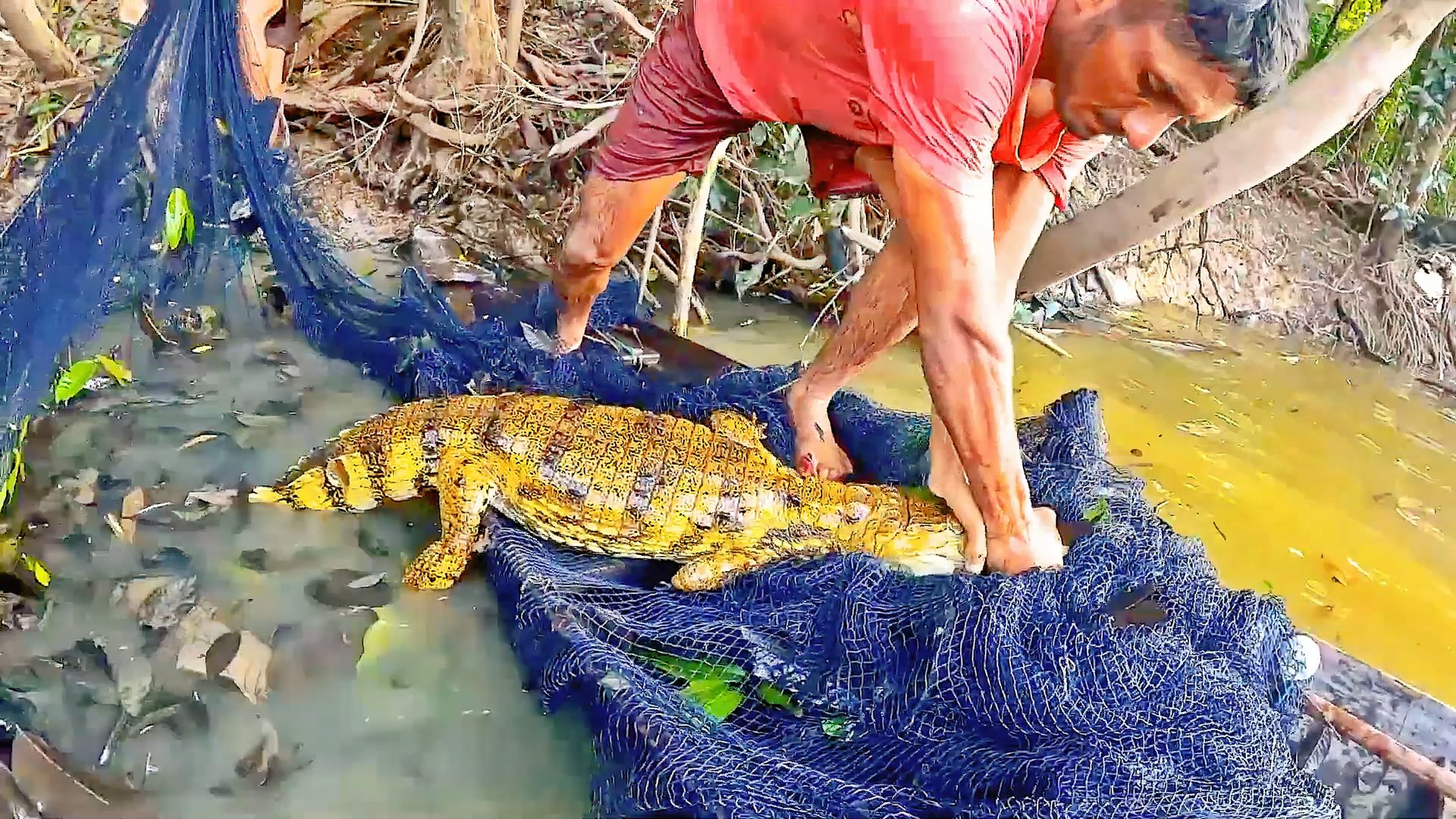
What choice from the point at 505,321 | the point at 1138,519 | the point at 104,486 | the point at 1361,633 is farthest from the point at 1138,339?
the point at 104,486

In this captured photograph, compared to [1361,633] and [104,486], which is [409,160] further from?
[1361,633]

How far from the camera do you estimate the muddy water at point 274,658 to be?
1.60 metres

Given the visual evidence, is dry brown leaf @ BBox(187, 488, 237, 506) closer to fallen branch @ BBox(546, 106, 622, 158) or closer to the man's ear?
the man's ear

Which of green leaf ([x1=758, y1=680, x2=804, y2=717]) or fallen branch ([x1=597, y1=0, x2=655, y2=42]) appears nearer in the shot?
green leaf ([x1=758, y1=680, x2=804, y2=717])

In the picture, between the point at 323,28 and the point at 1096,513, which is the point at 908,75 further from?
the point at 323,28

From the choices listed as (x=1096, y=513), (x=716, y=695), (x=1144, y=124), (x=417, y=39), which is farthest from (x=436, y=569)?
(x=417, y=39)

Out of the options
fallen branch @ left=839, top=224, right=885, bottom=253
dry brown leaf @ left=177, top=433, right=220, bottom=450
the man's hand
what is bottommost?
dry brown leaf @ left=177, top=433, right=220, bottom=450

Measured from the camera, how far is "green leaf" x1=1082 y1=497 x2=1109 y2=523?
6.82ft

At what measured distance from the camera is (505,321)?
2.97m

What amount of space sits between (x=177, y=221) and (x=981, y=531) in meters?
2.16

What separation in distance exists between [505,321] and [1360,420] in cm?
404

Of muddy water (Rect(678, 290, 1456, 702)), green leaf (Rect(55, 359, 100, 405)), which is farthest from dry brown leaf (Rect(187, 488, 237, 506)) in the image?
muddy water (Rect(678, 290, 1456, 702))

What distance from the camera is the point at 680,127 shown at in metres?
2.16

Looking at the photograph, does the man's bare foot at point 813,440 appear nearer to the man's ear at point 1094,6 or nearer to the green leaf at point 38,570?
the man's ear at point 1094,6
